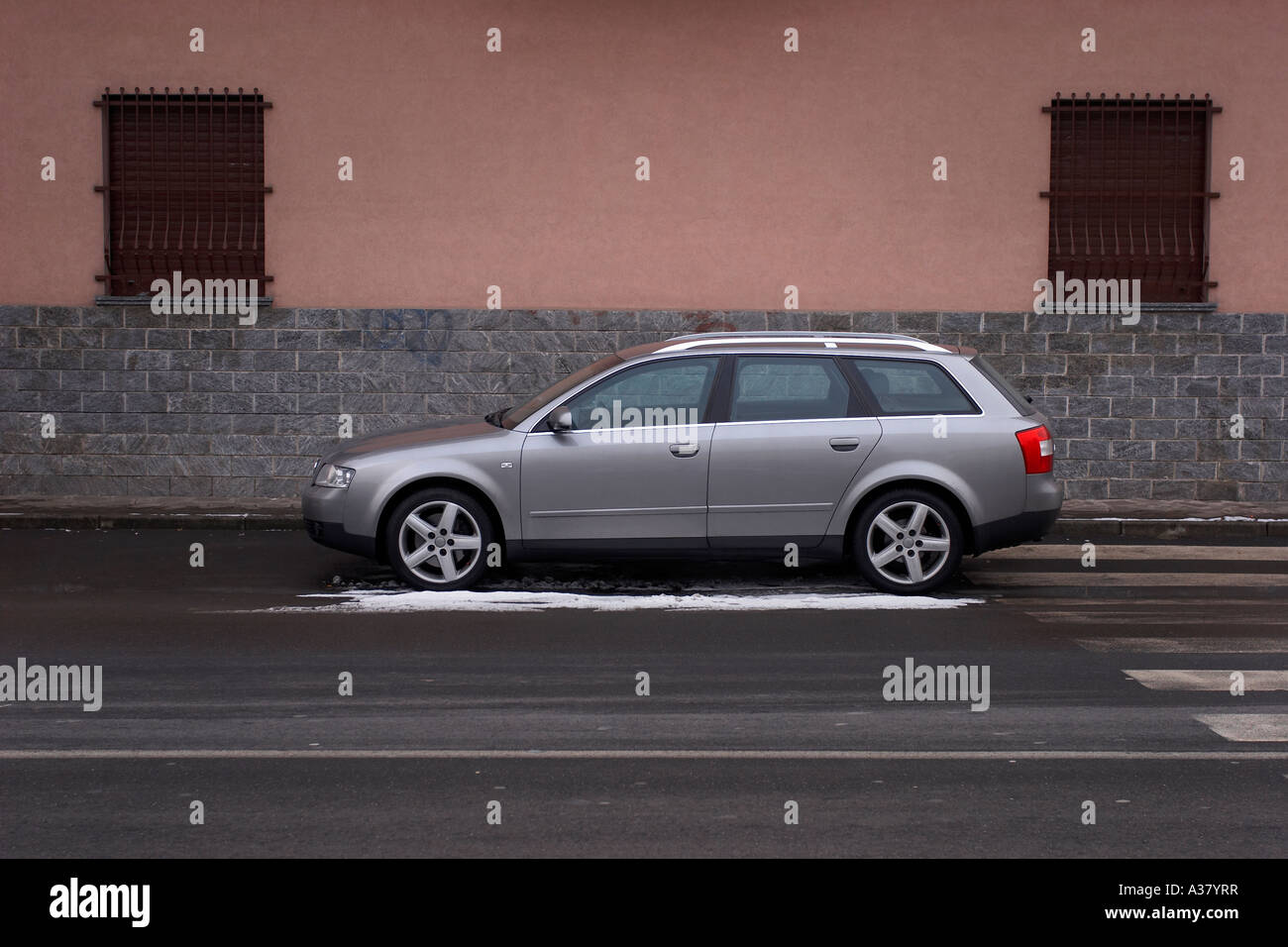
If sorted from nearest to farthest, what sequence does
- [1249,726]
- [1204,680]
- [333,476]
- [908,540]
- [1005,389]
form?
[1249,726]
[1204,680]
[908,540]
[333,476]
[1005,389]

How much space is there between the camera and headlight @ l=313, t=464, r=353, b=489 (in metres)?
10.0

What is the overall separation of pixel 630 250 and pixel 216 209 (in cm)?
395

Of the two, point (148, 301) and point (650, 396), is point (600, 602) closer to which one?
point (650, 396)

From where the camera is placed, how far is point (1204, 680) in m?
7.49

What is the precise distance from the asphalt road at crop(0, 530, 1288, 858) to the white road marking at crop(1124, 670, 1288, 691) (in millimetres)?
24

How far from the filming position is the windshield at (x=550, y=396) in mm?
10164

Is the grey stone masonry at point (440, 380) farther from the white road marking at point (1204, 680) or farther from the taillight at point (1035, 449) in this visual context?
the white road marking at point (1204, 680)

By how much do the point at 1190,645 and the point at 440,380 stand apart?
8.66 metres

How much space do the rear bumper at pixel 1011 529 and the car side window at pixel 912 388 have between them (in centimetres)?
71

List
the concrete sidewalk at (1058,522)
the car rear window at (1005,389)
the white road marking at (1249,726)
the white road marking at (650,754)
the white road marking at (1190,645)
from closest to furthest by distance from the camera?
the white road marking at (650,754) < the white road marking at (1249,726) < the white road marking at (1190,645) < the car rear window at (1005,389) < the concrete sidewalk at (1058,522)

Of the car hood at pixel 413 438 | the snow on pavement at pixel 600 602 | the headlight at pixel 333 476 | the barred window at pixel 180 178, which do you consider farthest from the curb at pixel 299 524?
the snow on pavement at pixel 600 602

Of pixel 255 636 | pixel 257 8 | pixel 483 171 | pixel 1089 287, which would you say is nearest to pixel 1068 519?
pixel 1089 287

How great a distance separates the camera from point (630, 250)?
15469 mm

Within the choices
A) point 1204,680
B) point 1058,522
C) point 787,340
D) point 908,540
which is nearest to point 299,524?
point 787,340
